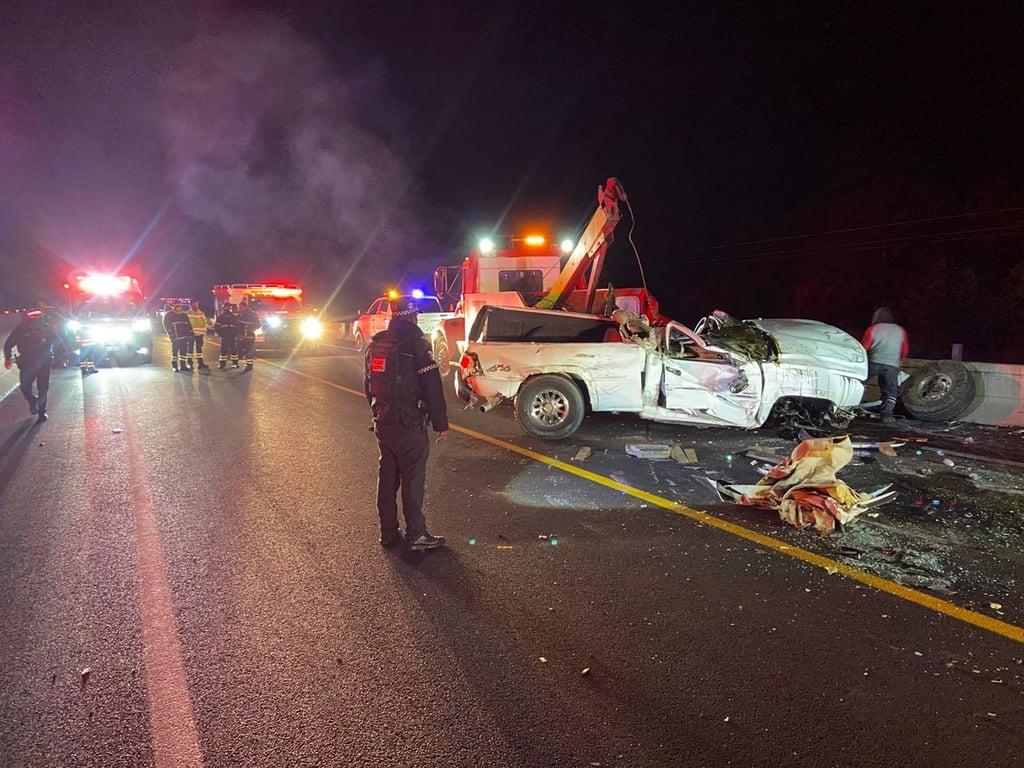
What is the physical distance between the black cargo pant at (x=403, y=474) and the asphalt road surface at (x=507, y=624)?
0.24 meters

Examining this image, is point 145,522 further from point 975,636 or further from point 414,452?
point 975,636

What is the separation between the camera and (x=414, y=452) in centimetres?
430

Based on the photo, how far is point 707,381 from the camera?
286 inches

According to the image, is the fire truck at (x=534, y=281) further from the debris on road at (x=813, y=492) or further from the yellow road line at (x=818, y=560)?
the debris on road at (x=813, y=492)

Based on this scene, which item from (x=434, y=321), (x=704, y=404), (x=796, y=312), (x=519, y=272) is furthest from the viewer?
(x=796, y=312)

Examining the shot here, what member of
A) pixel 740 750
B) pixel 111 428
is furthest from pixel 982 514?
pixel 111 428

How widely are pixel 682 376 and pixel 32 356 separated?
8.95m

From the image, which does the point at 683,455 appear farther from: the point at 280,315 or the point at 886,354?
the point at 280,315

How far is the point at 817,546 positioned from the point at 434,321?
1380cm

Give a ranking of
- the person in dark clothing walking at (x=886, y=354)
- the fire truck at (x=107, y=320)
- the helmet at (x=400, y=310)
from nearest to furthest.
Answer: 1. the helmet at (x=400, y=310)
2. the person in dark clothing walking at (x=886, y=354)
3. the fire truck at (x=107, y=320)

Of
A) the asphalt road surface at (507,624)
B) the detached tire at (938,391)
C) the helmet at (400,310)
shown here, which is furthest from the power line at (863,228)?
the helmet at (400,310)

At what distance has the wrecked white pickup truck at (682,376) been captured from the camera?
23.5 ft

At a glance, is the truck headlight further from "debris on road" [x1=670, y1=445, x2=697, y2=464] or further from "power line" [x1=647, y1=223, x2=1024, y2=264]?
"power line" [x1=647, y1=223, x2=1024, y2=264]

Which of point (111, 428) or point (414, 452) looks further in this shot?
point (111, 428)
